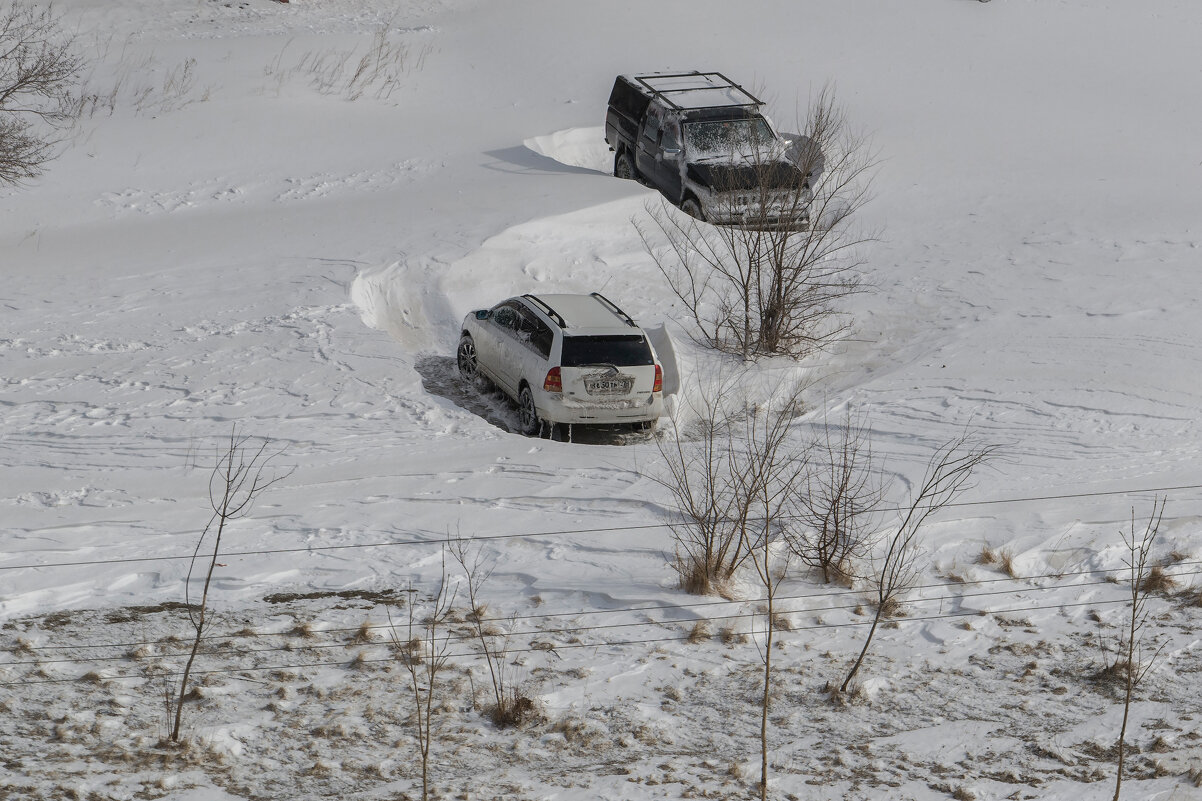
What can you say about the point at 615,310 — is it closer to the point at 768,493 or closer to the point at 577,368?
the point at 577,368

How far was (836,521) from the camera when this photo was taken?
1208cm

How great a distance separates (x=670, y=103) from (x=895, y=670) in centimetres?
1189

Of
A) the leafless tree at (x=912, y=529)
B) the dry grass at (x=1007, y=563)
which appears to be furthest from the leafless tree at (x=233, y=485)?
the dry grass at (x=1007, y=563)

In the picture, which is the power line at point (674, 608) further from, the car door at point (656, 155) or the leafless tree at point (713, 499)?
the car door at point (656, 155)

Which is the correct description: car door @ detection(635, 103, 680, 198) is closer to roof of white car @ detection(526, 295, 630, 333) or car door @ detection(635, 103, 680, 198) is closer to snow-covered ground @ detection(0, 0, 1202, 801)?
snow-covered ground @ detection(0, 0, 1202, 801)

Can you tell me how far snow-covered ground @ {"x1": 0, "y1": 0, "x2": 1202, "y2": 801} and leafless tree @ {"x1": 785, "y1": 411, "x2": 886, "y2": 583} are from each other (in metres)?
0.47

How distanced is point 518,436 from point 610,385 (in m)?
1.25

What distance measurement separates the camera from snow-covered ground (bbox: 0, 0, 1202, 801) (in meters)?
9.75

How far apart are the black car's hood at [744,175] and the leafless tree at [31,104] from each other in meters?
10.3

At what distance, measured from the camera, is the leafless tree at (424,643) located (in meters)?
9.90

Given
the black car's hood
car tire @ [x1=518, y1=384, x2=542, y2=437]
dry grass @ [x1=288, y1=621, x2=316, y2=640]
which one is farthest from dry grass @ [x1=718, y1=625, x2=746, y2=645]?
the black car's hood

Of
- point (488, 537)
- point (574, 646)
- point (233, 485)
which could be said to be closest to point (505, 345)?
point (488, 537)

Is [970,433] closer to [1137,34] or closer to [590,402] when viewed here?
[590,402]

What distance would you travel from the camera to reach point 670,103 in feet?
66.3
